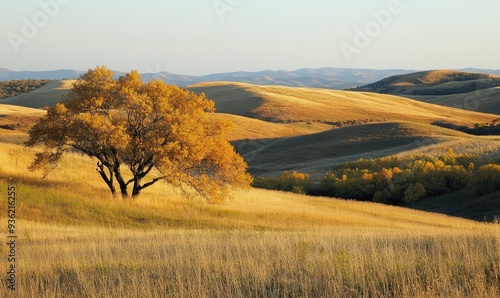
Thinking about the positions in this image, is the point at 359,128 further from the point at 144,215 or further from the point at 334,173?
the point at 144,215

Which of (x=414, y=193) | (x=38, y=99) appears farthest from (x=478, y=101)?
(x=38, y=99)

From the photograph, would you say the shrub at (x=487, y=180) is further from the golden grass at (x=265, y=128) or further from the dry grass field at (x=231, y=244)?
the golden grass at (x=265, y=128)

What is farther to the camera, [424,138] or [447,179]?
[424,138]

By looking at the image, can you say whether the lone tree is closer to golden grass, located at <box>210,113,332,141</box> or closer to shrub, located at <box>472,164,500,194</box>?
shrub, located at <box>472,164,500,194</box>

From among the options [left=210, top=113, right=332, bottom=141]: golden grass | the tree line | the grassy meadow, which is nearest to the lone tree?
the grassy meadow

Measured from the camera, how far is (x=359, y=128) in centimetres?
8688

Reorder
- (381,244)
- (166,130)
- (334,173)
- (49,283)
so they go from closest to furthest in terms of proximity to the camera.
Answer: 1. (49,283)
2. (381,244)
3. (166,130)
4. (334,173)

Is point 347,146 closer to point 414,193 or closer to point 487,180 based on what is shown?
point 414,193

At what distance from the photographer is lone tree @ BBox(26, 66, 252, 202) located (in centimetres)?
2645

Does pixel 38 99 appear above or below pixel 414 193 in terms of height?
above

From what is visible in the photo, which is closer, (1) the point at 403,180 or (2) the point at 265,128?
(1) the point at 403,180

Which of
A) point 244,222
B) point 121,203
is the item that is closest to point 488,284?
point 244,222

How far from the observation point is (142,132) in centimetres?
2770

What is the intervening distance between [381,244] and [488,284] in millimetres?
5281
